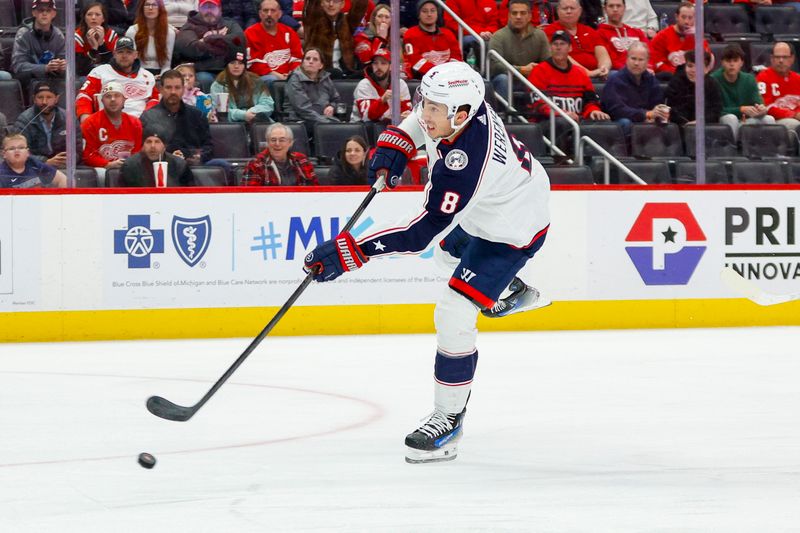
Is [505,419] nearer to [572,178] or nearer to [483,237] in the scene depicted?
[483,237]

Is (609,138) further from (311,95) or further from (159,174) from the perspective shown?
(159,174)

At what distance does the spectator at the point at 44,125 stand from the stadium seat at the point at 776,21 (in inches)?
184

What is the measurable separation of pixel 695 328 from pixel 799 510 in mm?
5094

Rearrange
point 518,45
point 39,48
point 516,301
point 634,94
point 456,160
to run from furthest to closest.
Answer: point 518,45 < point 634,94 < point 39,48 < point 516,301 < point 456,160

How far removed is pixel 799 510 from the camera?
128 inches

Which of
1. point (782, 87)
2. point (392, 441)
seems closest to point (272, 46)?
point (782, 87)

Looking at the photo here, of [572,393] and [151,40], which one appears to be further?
[151,40]

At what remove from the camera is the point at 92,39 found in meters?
7.53

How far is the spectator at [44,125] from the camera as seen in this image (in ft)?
24.3

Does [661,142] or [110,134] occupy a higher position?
[110,134]

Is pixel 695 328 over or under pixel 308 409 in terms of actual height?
under

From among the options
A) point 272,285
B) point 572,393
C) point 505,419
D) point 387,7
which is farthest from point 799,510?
point 387,7

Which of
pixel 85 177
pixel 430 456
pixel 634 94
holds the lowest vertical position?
pixel 430 456

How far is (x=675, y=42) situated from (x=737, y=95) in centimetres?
53
